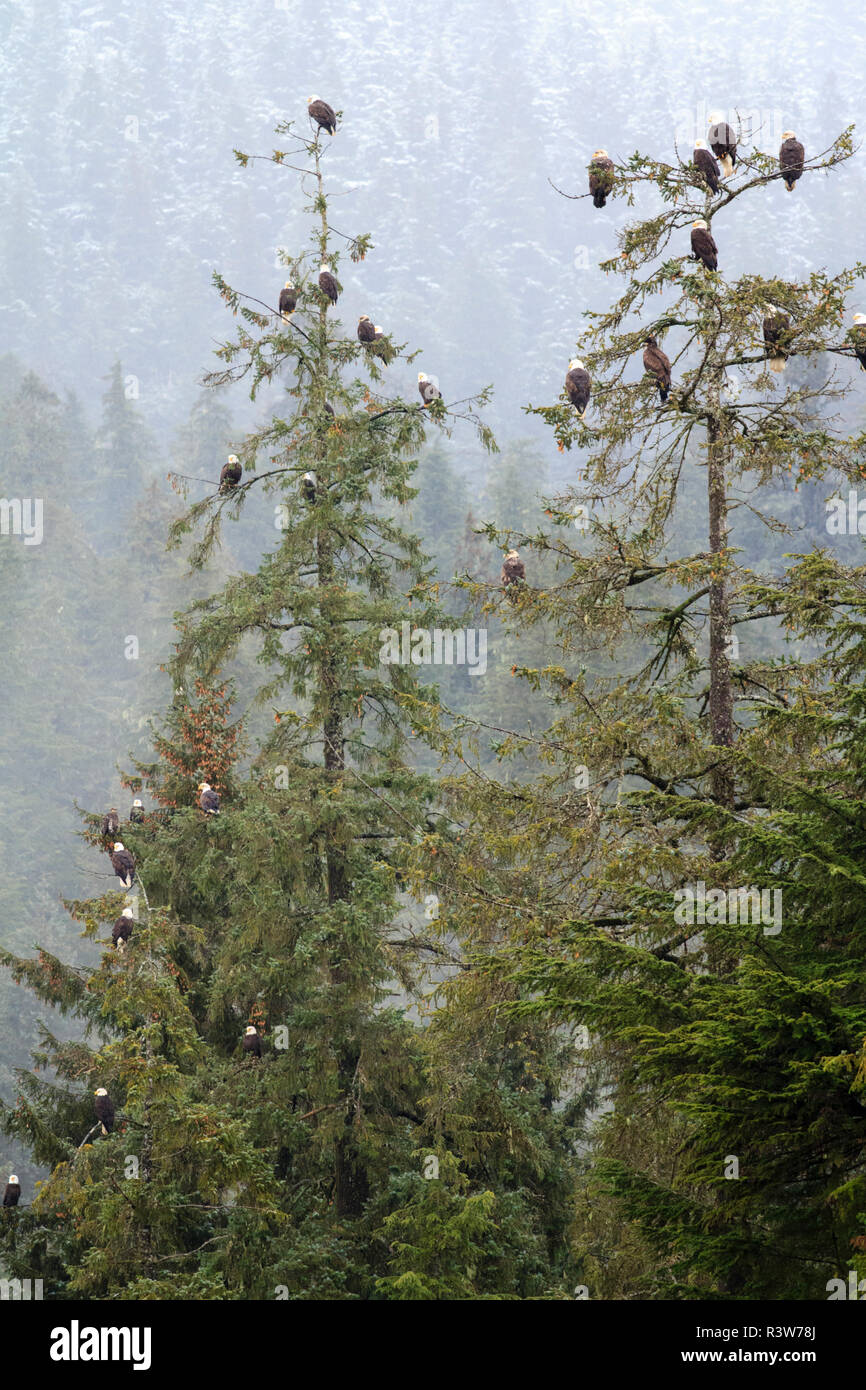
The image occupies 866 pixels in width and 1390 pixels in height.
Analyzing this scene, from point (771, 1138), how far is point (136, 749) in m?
43.6

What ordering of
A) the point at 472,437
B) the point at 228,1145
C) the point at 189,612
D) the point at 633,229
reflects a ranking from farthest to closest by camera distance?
the point at 472,437 < the point at 189,612 < the point at 633,229 < the point at 228,1145

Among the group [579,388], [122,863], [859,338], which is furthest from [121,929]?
[859,338]

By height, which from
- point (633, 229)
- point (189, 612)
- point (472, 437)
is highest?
point (472, 437)

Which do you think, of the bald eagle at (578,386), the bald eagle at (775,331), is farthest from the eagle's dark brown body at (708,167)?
the bald eagle at (578,386)

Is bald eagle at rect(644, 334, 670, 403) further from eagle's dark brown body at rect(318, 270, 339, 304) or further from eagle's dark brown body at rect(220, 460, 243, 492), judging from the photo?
eagle's dark brown body at rect(220, 460, 243, 492)

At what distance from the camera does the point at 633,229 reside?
794 cm

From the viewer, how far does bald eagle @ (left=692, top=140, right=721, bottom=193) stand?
7.17 m

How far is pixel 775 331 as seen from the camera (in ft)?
24.0

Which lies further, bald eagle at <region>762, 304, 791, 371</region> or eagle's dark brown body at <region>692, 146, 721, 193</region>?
bald eagle at <region>762, 304, 791, 371</region>

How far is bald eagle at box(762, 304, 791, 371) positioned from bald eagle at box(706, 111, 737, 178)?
3.34 ft

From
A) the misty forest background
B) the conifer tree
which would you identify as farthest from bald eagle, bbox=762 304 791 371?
the misty forest background

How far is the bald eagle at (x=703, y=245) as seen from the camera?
7.55m
